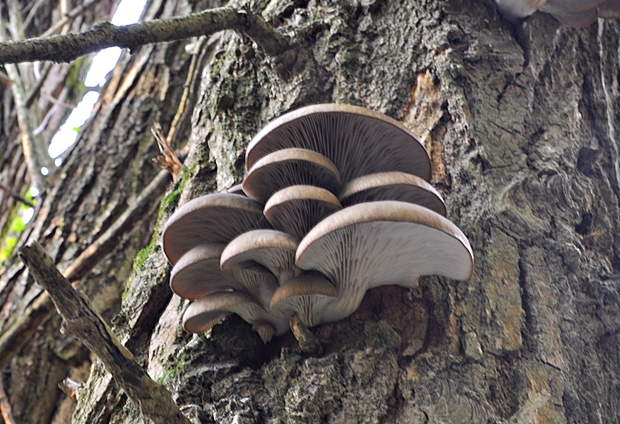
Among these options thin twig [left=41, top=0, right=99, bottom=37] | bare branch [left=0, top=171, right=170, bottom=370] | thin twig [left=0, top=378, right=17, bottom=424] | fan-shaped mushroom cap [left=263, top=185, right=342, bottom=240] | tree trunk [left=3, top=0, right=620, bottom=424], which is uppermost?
thin twig [left=41, top=0, right=99, bottom=37]

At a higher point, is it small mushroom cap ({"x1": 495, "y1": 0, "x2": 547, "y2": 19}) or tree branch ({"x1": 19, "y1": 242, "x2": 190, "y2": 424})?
tree branch ({"x1": 19, "y1": 242, "x2": 190, "y2": 424})

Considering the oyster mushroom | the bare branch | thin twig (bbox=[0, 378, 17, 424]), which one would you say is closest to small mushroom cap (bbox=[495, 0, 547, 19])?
the oyster mushroom

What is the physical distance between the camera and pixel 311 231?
148 cm

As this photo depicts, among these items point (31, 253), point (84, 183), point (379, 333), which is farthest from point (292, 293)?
point (84, 183)

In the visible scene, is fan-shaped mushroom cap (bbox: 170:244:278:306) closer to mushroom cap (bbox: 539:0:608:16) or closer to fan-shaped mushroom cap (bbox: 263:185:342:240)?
fan-shaped mushroom cap (bbox: 263:185:342:240)

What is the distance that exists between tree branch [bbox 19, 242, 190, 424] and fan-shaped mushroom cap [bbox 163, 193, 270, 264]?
562 millimetres

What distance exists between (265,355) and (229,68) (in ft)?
4.54

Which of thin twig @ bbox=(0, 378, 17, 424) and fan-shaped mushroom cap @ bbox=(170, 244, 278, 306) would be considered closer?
fan-shaped mushroom cap @ bbox=(170, 244, 278, 306)

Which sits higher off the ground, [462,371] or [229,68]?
[229,68]

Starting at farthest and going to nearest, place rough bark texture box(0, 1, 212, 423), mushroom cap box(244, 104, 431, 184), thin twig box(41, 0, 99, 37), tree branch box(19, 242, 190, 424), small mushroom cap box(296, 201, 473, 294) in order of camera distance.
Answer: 1. thin twig box(41, 0, 99, 37)
2. rough bark texture box(0, 1, 212, 423)
3. mushroom cap box(244, 104, 431, 184)
4. small mushroom cap box(296, 201, 473, 294)
5. tree branch box(19, 242, 190, 424)

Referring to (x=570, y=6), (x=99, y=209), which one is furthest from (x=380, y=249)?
(x=99, y=209)

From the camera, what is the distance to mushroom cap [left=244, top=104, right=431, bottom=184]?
66.1 inches

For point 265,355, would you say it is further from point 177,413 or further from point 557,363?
point 557,363

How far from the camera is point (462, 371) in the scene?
1.62 meters
